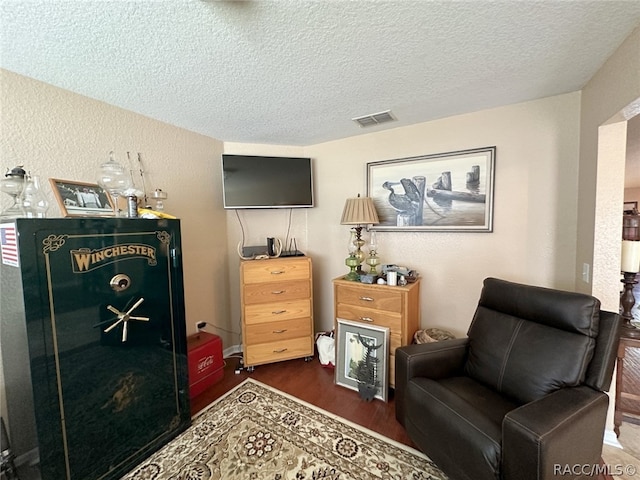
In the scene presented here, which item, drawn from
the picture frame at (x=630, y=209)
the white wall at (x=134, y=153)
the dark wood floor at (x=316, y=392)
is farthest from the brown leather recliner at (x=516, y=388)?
the white wall at (x=134, y=153)

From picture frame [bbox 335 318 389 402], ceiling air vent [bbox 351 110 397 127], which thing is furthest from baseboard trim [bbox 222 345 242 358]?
ceiling air vent [bbox 351 110 397 127]

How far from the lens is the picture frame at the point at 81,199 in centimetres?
147

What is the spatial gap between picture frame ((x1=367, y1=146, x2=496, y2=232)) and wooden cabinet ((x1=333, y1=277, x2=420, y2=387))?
623mm

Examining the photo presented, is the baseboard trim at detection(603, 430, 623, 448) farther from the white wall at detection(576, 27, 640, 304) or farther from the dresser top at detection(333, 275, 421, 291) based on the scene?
the dresser top at detection(333, 275, 421, 291)

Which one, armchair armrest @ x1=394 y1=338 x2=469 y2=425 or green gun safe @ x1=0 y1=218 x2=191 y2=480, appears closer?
green gun safe @ x1=0 y1=218 x2=191 y2=480

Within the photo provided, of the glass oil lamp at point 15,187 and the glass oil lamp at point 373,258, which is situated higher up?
the glass oil lamp at point 15,187

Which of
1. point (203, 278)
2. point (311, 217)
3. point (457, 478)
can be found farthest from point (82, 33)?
point (457, 478)

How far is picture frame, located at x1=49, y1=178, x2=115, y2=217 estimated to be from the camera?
1474mm

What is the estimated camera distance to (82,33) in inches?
46.6

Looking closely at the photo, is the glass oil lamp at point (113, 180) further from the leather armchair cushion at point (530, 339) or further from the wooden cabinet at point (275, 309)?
the leather armchair cushion at point (530, 339)

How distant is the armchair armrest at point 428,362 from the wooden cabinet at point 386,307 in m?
0.37

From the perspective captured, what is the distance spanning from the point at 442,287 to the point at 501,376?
36.9 inches

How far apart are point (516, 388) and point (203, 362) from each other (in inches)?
88.8

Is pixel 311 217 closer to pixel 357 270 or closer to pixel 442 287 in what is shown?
pixel 357 270
